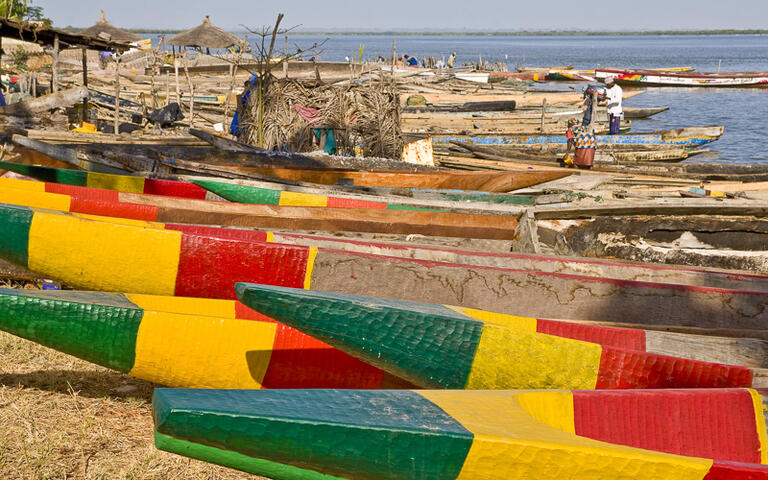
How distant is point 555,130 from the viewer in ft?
70.6

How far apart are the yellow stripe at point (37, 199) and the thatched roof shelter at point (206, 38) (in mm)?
18179

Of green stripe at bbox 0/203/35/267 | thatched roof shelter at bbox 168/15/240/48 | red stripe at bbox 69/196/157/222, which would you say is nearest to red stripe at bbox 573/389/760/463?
green stripe at bbox 0/203/35/267

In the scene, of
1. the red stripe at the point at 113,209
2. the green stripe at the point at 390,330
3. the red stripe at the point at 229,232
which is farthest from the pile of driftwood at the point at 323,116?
the green stripe at the point at 390,330

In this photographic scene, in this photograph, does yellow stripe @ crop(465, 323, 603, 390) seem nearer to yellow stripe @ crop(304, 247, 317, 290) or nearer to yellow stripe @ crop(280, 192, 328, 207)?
yellow stripe @ crop(304, 247, 317, 290)

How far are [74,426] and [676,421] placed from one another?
8.33 feet

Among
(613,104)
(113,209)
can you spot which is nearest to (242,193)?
(113,209)

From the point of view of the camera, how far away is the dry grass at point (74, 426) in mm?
2822

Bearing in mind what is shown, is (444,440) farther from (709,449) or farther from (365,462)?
(709,449)

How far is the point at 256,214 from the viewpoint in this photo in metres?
4.82

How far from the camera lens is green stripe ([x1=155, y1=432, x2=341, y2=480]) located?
74.3 inches

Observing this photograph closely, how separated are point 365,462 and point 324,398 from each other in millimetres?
235

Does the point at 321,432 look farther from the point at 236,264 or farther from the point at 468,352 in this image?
the point at 236,264

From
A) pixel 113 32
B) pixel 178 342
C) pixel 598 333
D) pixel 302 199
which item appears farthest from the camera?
pixel 113 32

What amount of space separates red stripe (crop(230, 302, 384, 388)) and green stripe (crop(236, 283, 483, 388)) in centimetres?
42
